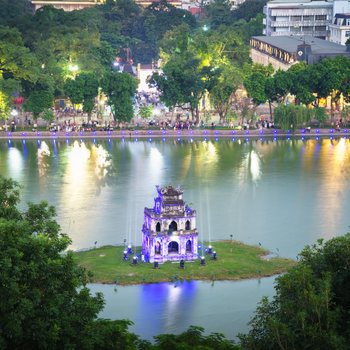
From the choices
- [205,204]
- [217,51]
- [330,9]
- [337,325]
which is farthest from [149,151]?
[330,9]

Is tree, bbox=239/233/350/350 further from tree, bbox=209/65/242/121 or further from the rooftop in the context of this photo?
the rooftop

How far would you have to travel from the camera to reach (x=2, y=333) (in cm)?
3002

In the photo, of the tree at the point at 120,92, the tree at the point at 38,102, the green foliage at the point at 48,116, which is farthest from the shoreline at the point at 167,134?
the tree at the point at 38,102

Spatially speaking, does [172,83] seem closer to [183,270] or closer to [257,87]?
[257,87]

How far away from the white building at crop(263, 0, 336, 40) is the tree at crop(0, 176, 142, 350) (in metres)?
150

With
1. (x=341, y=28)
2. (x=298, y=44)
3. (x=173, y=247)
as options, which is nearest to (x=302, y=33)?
(x=341, y=28)

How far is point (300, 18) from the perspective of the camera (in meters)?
174

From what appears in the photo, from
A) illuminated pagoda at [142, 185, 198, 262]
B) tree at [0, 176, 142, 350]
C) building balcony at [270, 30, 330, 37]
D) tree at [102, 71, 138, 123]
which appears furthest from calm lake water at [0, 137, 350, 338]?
building balcony at [270, 30, 330, 37]

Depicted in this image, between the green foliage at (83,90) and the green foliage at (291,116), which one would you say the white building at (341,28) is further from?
the green foliage at (83,90)

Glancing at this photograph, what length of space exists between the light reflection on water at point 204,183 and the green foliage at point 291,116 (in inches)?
155

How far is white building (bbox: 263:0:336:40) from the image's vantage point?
17275 centimetres

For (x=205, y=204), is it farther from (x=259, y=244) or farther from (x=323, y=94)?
(x=323, y=94)

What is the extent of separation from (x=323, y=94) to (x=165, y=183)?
48426 mm

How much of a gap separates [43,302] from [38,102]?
83.3 m
